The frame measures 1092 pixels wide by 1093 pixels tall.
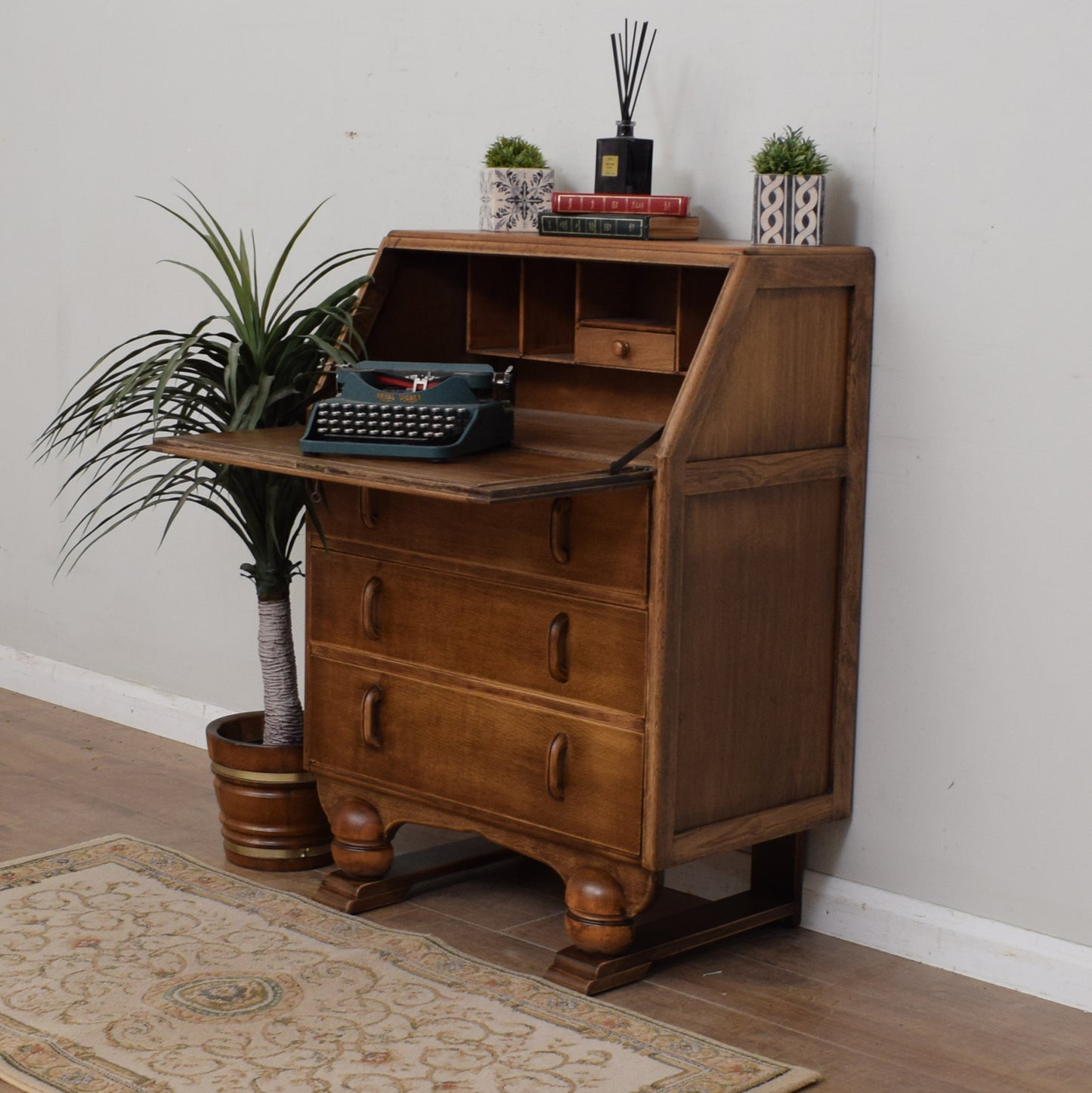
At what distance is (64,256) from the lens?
4699mm

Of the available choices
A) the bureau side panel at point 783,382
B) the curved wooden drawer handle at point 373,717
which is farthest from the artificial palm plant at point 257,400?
the bureau side panel at point 783,382

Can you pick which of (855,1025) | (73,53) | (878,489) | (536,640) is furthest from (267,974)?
(73,53)

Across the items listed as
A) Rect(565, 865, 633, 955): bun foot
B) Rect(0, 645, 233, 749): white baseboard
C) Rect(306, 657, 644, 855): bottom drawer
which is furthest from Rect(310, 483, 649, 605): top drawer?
Rect(0, 645, 233, 749): white baseboard

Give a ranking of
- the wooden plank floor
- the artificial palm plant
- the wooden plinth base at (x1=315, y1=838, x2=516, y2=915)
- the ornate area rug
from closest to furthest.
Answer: the ornate area rug → the wooden plank floor → the artificial palm plant → the wooden plinth base at (x1=315, y1=838, x2=516, y2=915)

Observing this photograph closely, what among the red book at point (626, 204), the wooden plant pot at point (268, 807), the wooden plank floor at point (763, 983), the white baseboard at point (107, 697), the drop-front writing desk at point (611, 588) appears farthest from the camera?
the white baseboard at point (107, 697)

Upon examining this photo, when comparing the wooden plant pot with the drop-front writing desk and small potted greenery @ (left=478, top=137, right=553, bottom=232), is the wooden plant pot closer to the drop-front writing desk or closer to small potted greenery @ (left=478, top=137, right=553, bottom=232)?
the drop-front writing desk

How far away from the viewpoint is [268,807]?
138 inches

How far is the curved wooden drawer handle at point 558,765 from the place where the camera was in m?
2.92

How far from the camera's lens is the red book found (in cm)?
304

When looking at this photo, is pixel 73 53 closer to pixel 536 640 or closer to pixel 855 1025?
pixel 536 640

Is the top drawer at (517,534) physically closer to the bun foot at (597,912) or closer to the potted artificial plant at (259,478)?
the potted artificial plant at (259,478)

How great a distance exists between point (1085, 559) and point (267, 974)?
160cm

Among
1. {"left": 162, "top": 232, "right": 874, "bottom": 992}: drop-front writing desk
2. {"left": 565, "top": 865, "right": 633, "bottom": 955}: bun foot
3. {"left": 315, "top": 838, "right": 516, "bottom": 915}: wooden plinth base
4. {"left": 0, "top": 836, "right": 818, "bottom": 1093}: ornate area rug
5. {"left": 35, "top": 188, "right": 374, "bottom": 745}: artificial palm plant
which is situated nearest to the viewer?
{"left": 0, "top": 836, "right": 818, "bottom": 1093}: ornate area rug

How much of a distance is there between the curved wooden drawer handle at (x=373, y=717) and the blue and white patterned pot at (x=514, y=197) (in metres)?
0.96
